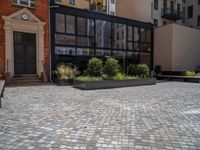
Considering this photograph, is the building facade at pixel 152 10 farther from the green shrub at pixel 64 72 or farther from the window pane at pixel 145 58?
the green shrub at pixel 64 72

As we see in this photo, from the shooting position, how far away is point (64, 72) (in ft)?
53.0

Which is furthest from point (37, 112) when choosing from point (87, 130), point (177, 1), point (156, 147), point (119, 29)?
point (177, 1)

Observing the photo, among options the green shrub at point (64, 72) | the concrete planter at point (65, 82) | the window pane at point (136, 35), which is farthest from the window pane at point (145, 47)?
the concrete planter at point (65, 82)

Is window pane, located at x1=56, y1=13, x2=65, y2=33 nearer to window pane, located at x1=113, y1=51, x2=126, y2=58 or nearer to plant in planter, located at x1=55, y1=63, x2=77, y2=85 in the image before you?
plant in planter, located at x1=55, y1=63, x2=77, y2=85

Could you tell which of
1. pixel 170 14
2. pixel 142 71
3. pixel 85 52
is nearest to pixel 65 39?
pixel 85 52

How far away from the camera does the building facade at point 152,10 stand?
89.5 feet

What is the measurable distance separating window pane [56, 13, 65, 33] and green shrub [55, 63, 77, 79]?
10.0 ft

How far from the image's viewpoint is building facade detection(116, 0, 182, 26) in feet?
89.5

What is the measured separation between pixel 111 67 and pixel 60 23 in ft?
20.4

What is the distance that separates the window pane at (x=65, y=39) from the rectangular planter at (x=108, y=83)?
506 cm

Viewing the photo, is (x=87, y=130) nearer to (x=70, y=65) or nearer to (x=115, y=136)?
(x=115, y=136)

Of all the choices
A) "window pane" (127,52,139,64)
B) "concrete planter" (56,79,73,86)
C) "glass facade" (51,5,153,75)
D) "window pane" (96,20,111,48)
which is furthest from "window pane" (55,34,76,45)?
"window pane" (127,52,139,64)

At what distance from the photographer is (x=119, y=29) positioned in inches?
861

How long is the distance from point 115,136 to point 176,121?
211 cm
